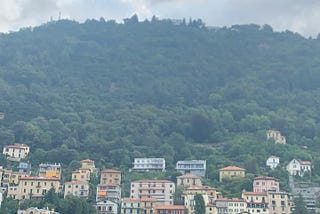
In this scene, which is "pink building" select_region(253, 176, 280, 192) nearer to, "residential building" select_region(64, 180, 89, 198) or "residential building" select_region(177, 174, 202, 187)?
"residential building" select_region(177, 174, 202, 187)

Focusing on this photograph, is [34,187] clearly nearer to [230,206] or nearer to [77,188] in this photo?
[77,188]

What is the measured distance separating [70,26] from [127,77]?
52037mm

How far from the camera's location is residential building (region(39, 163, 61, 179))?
66950 millimetres

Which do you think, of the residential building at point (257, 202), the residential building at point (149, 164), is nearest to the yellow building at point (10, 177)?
the residential building at point (149, 164)

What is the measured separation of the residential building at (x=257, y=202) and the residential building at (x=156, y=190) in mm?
8031

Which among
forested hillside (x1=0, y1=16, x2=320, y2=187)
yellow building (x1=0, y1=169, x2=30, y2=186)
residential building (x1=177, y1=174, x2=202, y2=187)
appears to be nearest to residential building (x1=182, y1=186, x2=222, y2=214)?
residential building (x1=177, y1=174, x2=202, y2=187)

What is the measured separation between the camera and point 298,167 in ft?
237

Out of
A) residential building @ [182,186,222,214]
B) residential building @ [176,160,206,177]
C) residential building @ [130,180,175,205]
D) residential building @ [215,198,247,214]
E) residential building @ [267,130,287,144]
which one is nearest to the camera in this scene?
residential building @ [215,198,247,214]

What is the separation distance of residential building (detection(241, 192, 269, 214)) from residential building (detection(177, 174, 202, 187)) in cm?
733

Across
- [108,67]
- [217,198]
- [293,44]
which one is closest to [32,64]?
[108,67]

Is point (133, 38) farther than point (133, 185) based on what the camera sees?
Yes

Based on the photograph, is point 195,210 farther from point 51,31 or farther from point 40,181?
point 51,31

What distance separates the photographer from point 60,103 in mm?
100062

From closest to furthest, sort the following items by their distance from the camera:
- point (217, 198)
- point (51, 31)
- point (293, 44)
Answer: point (217, 198), point (293, 44), point (51, 31)
